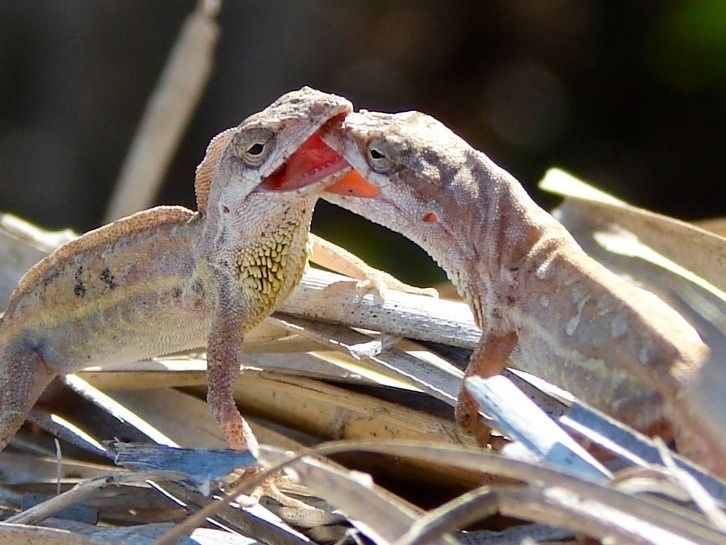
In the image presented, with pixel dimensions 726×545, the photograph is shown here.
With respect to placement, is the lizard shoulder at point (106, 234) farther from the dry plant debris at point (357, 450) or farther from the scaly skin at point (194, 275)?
the dry plant debris at point (357, 450)

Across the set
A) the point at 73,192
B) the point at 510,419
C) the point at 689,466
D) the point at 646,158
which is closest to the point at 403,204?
the point at 510,419

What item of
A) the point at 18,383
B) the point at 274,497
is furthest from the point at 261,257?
the point at 18,383

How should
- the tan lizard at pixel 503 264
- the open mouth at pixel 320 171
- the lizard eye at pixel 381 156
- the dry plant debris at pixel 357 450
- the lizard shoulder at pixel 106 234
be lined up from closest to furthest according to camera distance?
the dry plant debris at pixel 357 450 < the tan lizard at pixel 503 264 < the lizard eye at pixel 381 156 < the open mouth at pixel 320 171 < the lizard shoulder at pixel 106 234

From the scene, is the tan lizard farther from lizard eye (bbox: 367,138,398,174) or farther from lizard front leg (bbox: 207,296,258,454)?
lizard front leg (bbox: 207,296,258,454)

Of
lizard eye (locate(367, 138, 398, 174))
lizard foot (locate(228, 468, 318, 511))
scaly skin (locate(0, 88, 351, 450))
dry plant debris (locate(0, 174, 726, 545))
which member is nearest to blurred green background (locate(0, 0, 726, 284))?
dry plant debris (locate(0, 174, 726, 545))

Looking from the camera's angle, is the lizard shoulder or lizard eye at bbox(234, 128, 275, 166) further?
the lizard shoulder

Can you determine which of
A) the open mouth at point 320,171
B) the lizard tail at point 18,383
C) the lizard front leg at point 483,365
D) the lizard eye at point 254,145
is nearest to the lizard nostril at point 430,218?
the open mouth at point 320,171

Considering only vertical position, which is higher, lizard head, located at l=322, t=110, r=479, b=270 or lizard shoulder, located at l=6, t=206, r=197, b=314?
lizard head, located at l=322, t=110, r=479, b=270

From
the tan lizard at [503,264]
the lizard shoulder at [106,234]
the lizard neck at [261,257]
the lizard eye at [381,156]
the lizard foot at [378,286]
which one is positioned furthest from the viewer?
the lizard shoulder at [106,234]
